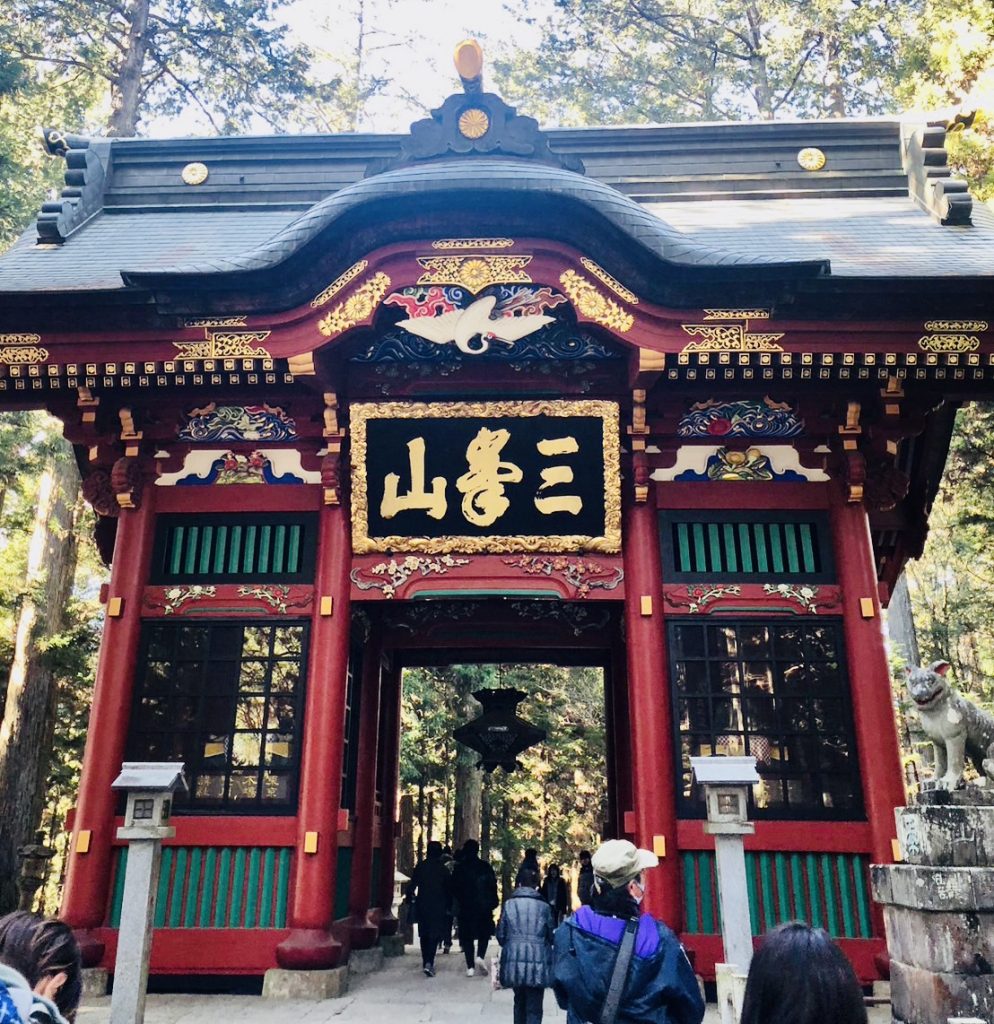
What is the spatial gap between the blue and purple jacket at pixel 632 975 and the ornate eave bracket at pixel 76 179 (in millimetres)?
9406

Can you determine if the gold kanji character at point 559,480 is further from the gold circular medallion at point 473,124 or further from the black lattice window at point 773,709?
the gold circular medallion at point 473,124

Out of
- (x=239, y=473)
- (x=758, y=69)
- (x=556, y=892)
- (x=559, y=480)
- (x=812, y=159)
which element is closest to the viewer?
(x=559, y=480)

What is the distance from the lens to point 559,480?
25.8 ft

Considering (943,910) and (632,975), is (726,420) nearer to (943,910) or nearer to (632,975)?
(943,910)

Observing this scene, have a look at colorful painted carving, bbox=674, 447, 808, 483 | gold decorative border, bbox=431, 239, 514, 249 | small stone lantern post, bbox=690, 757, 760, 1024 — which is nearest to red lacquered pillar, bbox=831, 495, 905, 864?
colorful painted carving, bbox=674, 447, 808, 483

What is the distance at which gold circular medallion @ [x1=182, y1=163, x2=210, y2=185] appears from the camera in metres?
10.8

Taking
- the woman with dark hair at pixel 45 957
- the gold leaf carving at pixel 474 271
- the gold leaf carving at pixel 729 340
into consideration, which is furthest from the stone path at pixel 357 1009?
the gold leaf carving at pixel 474 271

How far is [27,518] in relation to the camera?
17.6m

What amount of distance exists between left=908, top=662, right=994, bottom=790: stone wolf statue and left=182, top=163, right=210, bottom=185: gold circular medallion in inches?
390

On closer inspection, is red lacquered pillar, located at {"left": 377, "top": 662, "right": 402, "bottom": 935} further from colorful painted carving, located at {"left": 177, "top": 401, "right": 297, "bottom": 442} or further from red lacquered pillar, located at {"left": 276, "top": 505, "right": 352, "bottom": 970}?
colorful painted carving, located at {"left": 177, "top": 401, "right": 297, "bottom": 442}

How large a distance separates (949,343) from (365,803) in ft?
24.3

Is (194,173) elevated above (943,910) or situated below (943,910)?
above

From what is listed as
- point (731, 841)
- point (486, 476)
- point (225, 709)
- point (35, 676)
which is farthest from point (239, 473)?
point (35, 676)

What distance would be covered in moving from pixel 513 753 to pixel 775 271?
8.54m
